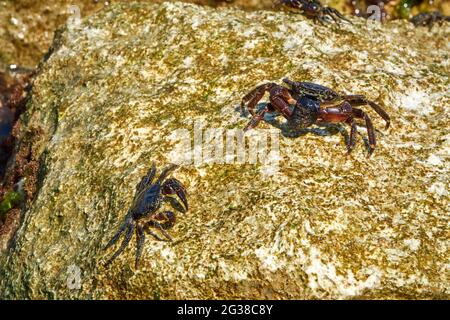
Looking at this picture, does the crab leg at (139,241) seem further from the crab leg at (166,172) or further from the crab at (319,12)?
the crab at (319,12)

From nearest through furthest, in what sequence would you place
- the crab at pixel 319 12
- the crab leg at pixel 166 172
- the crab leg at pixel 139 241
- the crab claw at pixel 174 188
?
the crab leg at pixel 139 241
the crab claw at pixel 174 188
the crab leg at pixel 166 172
the crab at pixel 319 12

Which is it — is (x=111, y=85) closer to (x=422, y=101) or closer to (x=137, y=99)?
(x=137, y=99)

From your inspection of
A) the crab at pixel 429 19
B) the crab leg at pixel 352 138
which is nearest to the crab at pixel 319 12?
the crab at pixel 429 19

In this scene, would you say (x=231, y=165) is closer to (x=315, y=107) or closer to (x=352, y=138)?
(x=315, y=107)

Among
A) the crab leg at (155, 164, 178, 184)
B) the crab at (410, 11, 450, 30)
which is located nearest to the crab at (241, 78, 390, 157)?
the crab leg at (155, 164, 178, 184)

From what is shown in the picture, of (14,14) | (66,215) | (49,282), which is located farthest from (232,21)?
(14,14)

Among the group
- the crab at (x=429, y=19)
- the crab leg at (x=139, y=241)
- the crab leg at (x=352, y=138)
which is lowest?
the crab at (x=429, y=19)

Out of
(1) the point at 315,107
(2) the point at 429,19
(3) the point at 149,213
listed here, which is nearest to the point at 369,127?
(1) the point at 315,107
